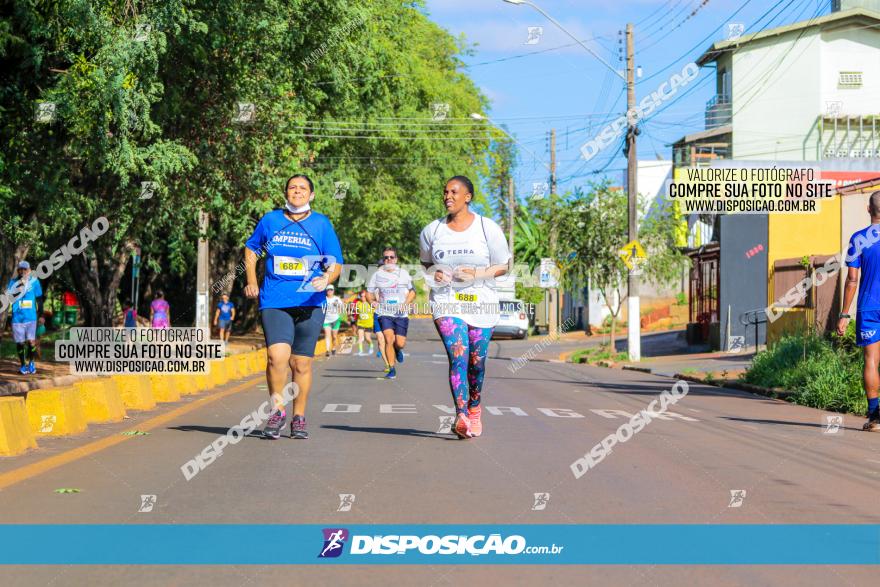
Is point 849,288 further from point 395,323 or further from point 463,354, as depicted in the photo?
point 395,323

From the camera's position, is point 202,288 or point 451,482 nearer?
point 451,482

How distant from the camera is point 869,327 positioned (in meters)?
12.0

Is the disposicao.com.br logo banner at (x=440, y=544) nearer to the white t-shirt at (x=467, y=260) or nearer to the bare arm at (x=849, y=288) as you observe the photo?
the white t-shirt at (x=467, y=260)

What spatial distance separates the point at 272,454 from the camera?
358 inches

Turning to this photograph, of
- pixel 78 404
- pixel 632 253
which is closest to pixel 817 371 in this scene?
pixel 78 404

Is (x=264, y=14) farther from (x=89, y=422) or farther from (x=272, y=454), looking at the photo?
(x=272, y=454)

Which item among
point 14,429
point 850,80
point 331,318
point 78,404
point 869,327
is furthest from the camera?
point 850,80

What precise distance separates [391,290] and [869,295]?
857cm

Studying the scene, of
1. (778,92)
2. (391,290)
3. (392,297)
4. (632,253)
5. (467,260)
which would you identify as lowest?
(392,297)

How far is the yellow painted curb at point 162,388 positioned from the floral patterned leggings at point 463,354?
235 inches

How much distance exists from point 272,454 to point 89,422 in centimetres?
353

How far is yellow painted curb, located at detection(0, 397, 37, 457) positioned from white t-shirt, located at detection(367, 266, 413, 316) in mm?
9872

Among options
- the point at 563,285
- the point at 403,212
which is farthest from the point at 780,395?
the point at 403,212

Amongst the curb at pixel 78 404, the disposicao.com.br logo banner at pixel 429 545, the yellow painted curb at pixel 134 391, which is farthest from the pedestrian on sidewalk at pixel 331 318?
the disposicao.com.br logo banner at pixel 429 545
